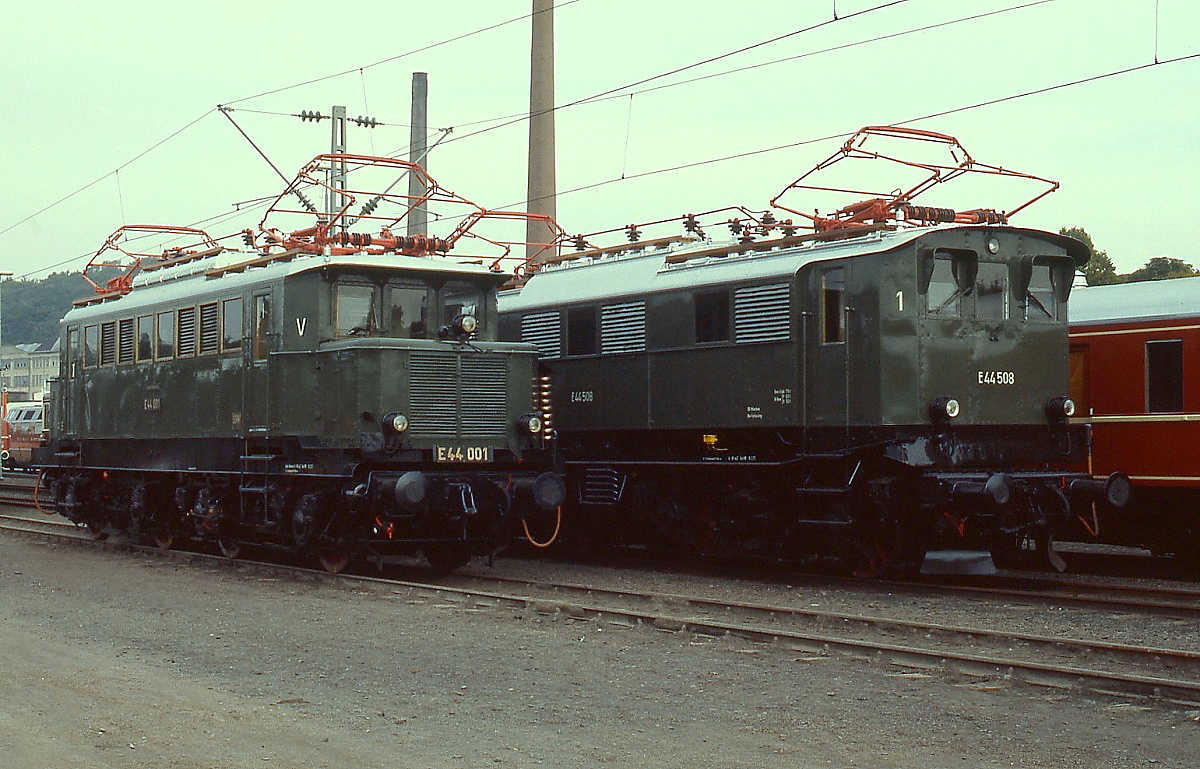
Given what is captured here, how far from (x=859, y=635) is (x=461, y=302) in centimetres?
716

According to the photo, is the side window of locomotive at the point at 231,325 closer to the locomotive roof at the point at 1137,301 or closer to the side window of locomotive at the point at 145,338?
the side window of locomotive at the point at 145,338

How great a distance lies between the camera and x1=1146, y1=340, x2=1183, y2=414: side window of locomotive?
17609 millimetres

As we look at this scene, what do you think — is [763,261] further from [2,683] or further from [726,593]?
[2,683]

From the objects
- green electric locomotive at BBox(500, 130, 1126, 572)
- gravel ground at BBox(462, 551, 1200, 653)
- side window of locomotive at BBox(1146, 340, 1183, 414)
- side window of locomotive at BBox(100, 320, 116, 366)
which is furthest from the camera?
side window of locomotive at BBox(100, 320, 116, 366)

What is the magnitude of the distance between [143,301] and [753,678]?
43.0 ft

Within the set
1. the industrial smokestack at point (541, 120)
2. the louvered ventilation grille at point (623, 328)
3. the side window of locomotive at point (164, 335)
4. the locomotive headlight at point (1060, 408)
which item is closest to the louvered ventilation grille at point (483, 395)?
the louvered ventilation grille at point (623, 328)

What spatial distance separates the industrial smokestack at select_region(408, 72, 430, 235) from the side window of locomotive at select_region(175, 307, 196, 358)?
17.8m

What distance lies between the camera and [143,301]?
830 inches

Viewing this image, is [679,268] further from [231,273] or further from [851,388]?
[231,273]

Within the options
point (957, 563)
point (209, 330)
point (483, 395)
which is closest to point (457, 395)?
point (483, 395)

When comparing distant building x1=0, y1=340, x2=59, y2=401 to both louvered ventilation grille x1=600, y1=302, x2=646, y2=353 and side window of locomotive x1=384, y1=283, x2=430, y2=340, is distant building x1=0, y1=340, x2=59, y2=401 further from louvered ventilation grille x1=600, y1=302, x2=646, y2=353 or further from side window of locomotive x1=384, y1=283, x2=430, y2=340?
side window of locomotive x1=384, y1=283, x2=430, y2=340

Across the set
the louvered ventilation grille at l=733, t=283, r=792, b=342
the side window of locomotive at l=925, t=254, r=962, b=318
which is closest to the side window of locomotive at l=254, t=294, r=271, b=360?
the louvered ventilation grille at l=733, t=283, r=792, b=342

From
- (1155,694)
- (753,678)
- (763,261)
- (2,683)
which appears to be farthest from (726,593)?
(2,683)

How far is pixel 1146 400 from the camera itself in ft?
58.5
